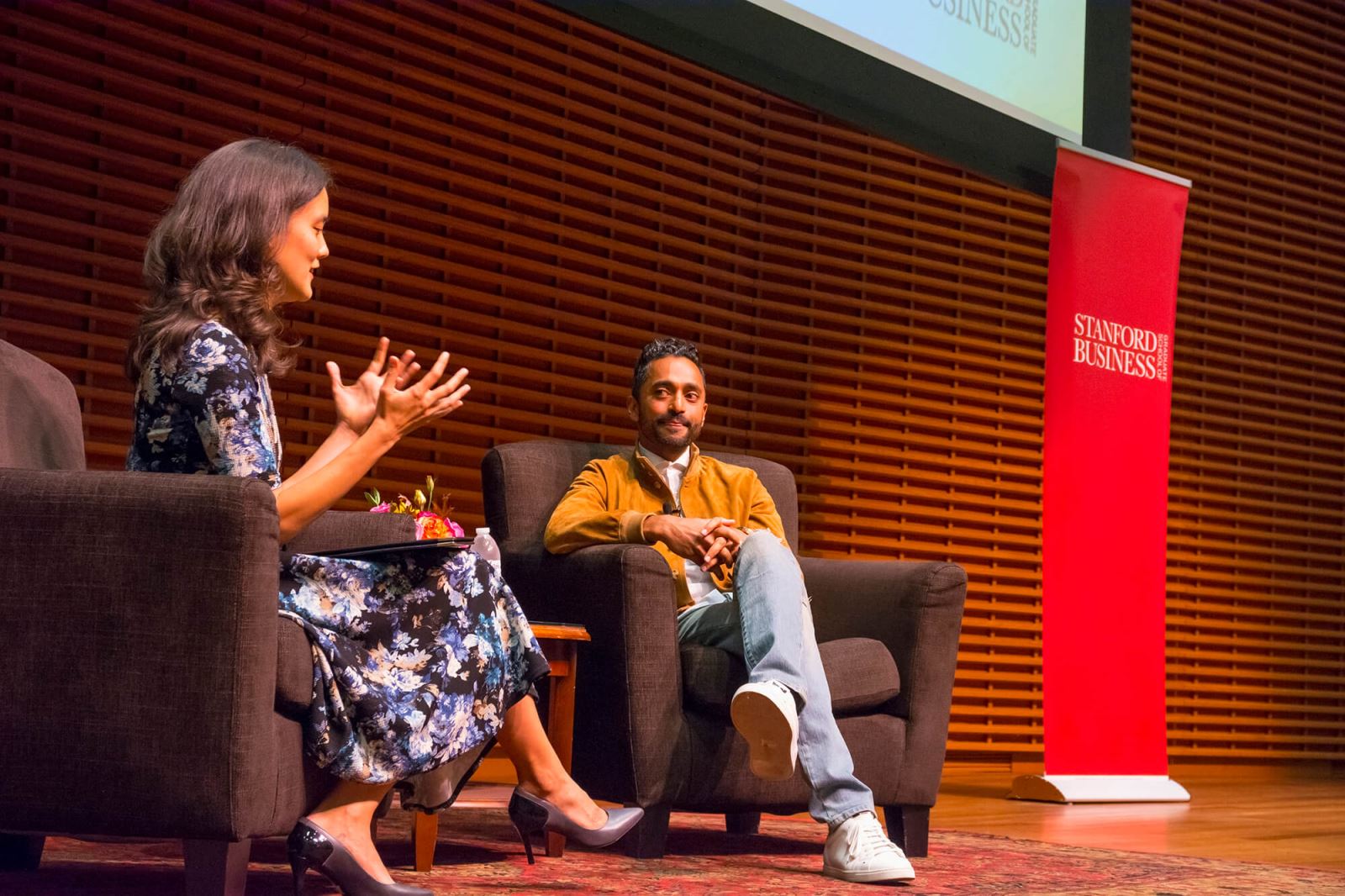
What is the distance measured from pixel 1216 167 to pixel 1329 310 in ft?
3.47

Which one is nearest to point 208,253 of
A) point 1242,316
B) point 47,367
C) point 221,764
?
point 47,367

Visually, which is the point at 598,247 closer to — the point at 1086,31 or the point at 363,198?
the point at 363,198

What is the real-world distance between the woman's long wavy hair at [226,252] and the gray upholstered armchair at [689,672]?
41.2 inches

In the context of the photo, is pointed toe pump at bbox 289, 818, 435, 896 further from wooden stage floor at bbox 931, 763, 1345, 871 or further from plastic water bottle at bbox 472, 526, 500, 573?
wooden stage floor at bbox 931, 763, 1345, 871

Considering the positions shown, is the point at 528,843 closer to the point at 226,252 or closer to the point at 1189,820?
the point at 226,252

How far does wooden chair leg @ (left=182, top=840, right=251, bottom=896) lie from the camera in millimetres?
1996

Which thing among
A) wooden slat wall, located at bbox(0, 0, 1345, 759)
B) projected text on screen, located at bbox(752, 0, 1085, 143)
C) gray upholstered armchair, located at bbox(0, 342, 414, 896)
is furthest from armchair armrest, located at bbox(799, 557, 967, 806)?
wooden slat wall, located at bbox(0, 0, 1345, 759)

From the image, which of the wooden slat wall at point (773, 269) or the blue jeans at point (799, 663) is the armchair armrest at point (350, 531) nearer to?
the blue jeans at point (799, 663)

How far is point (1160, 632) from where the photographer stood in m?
5.24

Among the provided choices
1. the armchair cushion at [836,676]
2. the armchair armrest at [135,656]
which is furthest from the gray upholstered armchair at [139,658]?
the armchair cushion at [836,676]

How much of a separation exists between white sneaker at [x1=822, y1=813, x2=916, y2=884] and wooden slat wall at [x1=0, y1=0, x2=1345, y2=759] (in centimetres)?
274

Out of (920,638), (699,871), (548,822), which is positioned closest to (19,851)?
(548,822)

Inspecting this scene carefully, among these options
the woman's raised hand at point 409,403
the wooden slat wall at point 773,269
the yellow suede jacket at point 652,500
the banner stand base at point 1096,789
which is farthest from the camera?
the banner stand base at point 1096,789

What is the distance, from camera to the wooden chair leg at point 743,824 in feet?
12.3
